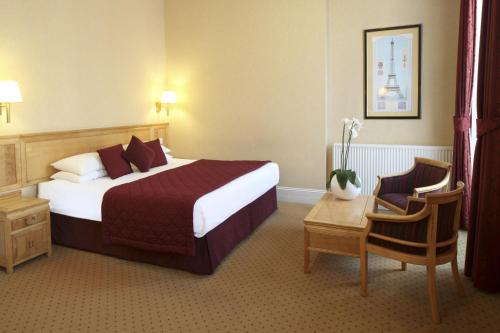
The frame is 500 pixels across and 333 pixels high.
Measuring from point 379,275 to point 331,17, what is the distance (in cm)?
364

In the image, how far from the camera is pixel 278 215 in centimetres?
519

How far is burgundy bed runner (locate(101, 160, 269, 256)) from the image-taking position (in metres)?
3.35

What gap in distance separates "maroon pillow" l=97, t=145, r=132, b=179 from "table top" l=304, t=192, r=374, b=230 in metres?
2.38

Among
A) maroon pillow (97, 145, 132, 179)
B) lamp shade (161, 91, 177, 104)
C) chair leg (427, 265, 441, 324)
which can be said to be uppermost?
lamp shade (161, 91, 177, 104)

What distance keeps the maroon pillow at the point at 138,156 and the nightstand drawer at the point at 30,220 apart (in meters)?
1.22

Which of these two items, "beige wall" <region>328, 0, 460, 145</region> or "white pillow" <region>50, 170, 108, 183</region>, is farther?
"beige wall" <region>328, 0, 460, 145</region>

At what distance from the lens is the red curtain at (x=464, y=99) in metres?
4.21

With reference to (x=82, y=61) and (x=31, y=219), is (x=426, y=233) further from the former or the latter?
(x=82, y=61)

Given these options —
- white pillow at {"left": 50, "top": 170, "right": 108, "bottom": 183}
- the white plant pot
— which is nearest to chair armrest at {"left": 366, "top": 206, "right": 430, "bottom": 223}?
the white plant pot

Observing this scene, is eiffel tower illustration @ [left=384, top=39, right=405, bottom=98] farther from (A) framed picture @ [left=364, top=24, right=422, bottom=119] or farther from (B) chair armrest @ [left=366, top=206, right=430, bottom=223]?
(B) chair armrest @ [left=366, top=206, right=430, bottom=223]

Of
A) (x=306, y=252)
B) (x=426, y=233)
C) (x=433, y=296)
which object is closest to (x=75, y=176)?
(x=306, y=252)

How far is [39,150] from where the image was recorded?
4.32 m

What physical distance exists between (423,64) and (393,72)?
0.37 m

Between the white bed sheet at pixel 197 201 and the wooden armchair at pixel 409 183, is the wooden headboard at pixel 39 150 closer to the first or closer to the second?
the white bed sheet at pixel 197 201
